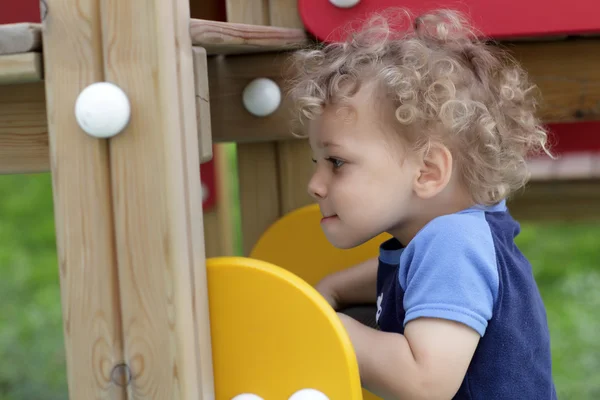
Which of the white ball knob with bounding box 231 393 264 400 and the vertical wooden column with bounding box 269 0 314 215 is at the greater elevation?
the vertical wooden column with bounding box 269 0 314 215

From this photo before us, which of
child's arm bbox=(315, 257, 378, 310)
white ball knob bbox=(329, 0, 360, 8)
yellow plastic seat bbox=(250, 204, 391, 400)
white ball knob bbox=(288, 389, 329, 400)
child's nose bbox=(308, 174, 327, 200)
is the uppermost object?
white ball knob bbox=(329, 0, 360, 8)

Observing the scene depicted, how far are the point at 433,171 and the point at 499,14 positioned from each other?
31 centimetres

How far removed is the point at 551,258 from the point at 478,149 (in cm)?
246

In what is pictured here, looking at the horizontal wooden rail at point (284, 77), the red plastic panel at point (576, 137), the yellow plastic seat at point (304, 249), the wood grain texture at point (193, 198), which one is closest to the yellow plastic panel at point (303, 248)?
the yellow plastic seat at point (304, 249)

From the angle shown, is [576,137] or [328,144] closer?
[328,144]

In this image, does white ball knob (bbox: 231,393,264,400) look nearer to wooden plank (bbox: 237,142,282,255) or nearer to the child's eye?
the child's eye

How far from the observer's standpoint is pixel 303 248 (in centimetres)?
152

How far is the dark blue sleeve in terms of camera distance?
1001mm

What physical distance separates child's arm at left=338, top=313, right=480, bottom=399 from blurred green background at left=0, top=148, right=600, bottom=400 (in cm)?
135

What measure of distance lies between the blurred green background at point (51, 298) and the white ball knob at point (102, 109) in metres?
1.56

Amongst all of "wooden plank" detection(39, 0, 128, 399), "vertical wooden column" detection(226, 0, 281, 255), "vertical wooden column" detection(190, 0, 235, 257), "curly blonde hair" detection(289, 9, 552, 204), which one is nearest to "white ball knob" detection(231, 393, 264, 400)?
"wooden plank" detection(39, 0, 128, 399)

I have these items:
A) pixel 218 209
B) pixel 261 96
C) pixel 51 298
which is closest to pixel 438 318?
pixel 261 96

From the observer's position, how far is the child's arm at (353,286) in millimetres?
1408

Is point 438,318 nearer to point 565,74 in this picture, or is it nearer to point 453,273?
point 453,273
